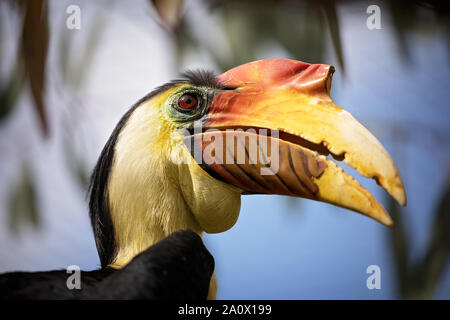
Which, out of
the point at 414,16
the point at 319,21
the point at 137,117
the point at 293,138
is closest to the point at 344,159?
A: the point at 293,138

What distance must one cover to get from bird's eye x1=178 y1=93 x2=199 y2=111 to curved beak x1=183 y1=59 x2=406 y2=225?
0.06 meters

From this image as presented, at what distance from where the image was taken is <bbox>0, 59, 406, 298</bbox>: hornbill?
1117 mm

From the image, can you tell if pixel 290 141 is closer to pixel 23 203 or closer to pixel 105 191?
pixel 105 191

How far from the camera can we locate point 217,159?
1.26 meters

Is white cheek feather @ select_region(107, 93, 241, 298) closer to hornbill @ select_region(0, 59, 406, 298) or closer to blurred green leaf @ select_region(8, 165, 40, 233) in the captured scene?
hornbill @ select_region(0, 59, 406, 298)

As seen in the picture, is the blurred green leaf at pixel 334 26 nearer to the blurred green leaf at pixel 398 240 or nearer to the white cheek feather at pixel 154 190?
the blurred green leaf at pixel 398 240

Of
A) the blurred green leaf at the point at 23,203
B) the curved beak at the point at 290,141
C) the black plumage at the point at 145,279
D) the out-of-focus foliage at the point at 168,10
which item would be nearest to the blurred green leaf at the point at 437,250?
the curved beak at the point at 290,141

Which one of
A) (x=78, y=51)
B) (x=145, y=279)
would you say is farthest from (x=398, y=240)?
(x=78, y=51)

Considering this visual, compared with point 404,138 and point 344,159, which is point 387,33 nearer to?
point 404,138

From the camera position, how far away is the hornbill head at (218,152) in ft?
3.79

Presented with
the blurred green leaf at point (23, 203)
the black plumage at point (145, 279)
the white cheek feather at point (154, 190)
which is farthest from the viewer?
the blurred green leaf at point (23, 203)
